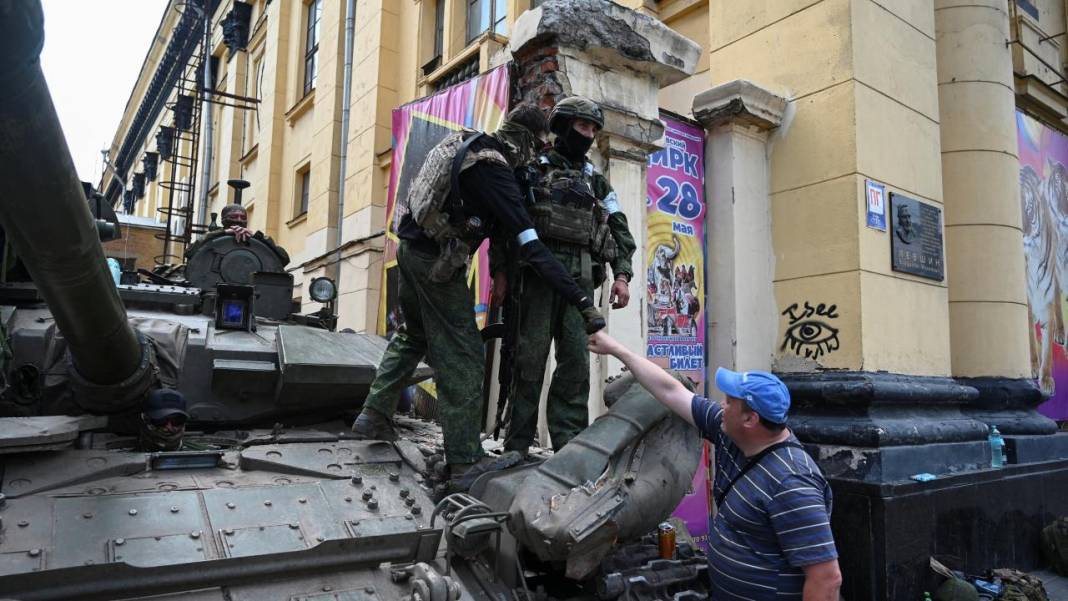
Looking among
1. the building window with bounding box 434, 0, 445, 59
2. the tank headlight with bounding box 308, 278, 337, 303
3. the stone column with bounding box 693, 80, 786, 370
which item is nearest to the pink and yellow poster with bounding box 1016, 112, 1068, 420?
the stone column with bounding box 693, 80, 786, 370

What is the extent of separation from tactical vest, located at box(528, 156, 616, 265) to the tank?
0.65 metres

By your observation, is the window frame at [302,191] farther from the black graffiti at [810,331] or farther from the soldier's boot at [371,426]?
the soldier's boot at [371,426]

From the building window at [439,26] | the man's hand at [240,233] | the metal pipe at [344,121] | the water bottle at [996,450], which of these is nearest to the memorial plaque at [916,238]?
the water bottle at [996,450]

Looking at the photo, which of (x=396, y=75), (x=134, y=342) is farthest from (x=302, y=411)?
(x=396, y=75)

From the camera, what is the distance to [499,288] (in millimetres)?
3312

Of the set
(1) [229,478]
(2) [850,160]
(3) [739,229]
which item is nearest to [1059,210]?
(2) [850,160]

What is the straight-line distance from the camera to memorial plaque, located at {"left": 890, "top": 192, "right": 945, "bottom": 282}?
5102mm

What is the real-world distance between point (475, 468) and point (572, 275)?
946 mm

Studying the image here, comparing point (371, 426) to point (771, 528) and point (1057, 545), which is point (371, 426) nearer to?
point (771, 528)

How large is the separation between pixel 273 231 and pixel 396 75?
16.3 feet

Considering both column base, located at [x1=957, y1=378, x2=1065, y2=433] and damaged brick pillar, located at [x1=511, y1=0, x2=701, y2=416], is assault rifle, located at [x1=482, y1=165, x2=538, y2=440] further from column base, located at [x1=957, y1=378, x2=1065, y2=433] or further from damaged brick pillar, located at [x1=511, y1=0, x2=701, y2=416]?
column base, located at [x1=957, y1=378, x2=1065, y2=433]

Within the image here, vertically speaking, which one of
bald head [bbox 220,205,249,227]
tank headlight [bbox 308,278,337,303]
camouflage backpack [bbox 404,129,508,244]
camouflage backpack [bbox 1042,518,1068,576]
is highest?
bald head [bbox 220,205,249,227]

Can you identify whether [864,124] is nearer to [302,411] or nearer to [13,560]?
[302,411]

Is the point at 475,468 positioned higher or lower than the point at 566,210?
lower
